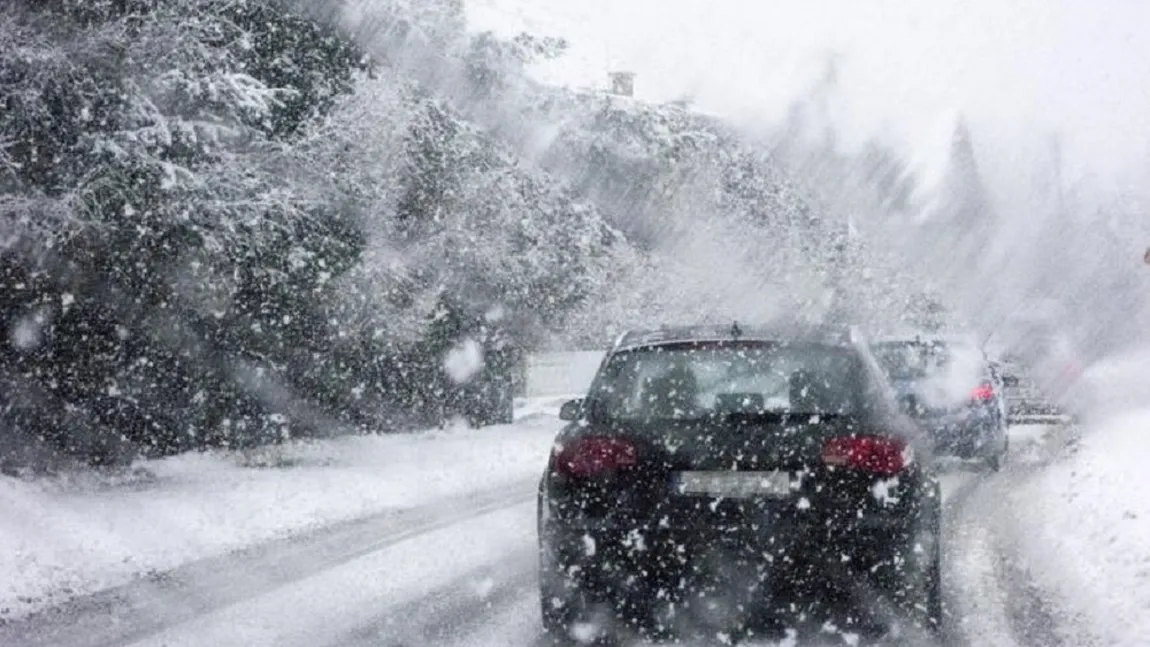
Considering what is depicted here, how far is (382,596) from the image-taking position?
802 cm

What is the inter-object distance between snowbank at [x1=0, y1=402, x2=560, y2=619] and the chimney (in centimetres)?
3846

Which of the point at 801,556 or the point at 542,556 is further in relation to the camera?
the point at 542,556

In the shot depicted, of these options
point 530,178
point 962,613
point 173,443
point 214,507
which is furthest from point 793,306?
point 962,613

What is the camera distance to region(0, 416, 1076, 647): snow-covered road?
22.2ft

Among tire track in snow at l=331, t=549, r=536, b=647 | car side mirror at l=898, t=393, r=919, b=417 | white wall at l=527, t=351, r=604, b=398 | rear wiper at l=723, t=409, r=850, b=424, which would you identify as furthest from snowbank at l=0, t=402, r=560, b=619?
white wall at l=527, t=351, r=604, b=398

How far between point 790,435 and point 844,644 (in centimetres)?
111

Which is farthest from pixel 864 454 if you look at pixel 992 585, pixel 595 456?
pixel 992 585

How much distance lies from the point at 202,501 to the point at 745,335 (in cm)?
783

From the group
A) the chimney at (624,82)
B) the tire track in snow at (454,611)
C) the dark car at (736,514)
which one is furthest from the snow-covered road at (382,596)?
the chimney at (624,82)

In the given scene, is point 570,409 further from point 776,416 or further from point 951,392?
point 951,392

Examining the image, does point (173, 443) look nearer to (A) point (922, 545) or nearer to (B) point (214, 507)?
(B) point (214, 507)

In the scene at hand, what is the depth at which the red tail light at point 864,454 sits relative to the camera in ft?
19.1

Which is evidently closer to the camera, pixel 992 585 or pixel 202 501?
pixel 992 585

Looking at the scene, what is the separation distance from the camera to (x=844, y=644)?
20.3 ft
